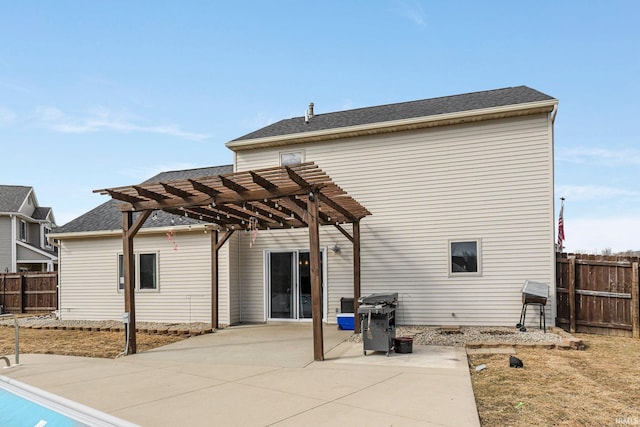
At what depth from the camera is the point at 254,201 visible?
8.52 meters

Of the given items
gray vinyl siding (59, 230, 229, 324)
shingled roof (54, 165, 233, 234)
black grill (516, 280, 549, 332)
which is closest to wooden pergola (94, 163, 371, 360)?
gray vinyl siding (59, 230, 229, 324)

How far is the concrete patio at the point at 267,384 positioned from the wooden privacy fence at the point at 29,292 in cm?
1082

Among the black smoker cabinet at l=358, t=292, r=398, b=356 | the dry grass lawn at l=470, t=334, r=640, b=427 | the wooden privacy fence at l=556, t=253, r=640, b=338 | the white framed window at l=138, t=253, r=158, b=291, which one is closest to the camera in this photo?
the dry grass lawn at l=470, t=334, r=640, b=427

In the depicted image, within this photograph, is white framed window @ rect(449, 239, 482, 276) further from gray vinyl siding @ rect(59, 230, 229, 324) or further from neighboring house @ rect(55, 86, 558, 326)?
gray vinyl siding @ rect(59, 230, 229, 324)

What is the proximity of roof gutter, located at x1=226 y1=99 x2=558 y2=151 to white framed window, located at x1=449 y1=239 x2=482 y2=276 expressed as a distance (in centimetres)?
292

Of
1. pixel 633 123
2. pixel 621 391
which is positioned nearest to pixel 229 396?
pixel 621 391

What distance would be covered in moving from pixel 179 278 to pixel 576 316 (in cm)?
1017

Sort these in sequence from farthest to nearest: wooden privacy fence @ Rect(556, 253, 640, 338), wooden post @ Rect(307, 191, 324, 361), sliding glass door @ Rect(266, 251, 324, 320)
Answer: sliding glass door @ Rect(266, 251, 324, 320) < wooden privacy fence @ Rect(556, 253, 640, 338) < wooden post @ Rect(307, 191, 324, 361)

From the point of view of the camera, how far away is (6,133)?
1814 centimetres

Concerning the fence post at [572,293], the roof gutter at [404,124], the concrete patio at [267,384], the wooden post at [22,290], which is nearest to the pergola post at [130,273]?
the concrete patio at [267,384]

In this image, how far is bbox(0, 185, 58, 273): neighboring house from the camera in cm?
2639

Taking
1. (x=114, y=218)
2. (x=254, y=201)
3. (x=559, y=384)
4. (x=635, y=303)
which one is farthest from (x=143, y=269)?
(x=635, y=303)

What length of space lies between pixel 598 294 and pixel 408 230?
172 inches

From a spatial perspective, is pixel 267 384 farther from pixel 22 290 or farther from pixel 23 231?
pixel 23 231
